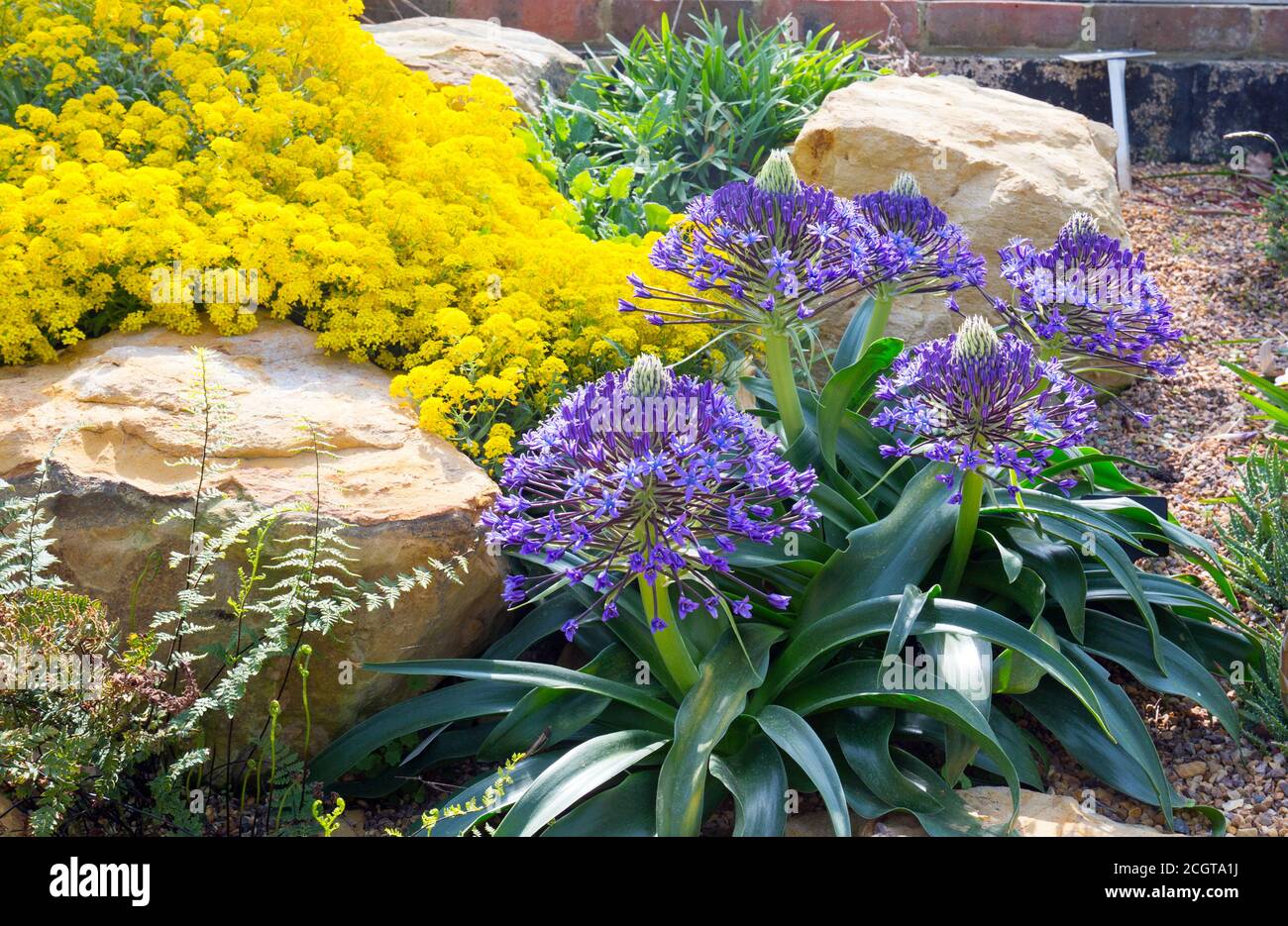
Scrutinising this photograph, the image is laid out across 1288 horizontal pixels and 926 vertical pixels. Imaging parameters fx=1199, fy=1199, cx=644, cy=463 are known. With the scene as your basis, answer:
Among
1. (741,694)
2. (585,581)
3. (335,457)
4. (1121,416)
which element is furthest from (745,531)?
(1121,416)

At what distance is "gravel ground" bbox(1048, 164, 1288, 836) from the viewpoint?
2730 millimetres

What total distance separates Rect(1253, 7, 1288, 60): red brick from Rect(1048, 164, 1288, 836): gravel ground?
823 mm

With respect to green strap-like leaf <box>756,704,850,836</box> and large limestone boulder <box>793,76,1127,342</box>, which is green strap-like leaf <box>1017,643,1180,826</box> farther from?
large limestone boulder <box>793,76,1127,342</box>

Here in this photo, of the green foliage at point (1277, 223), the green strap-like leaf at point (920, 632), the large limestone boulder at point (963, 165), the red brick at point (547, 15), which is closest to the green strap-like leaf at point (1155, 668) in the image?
the green strap-like leaf at point (920, 632)

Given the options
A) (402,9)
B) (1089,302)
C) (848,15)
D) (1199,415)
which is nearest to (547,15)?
(402,9)

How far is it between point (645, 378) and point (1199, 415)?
2.84m

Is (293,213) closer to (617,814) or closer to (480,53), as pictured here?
(617,814)

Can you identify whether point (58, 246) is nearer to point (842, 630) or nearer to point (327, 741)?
point (327, 741)

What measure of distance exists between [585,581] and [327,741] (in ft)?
2.52

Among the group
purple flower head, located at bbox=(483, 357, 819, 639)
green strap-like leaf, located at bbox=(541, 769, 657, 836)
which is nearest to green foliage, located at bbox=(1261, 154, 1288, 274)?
purple flower head, located at bbox=(483, 357, 819, 639)

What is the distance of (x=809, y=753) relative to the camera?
2342mm

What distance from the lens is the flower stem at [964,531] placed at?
2568mm

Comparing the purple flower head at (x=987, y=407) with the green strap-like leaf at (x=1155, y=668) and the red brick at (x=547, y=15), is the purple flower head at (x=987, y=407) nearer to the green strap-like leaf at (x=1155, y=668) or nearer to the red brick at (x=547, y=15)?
the green strap-like leaf at (x=1155, y=668)

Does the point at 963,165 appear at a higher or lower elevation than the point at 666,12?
lower
